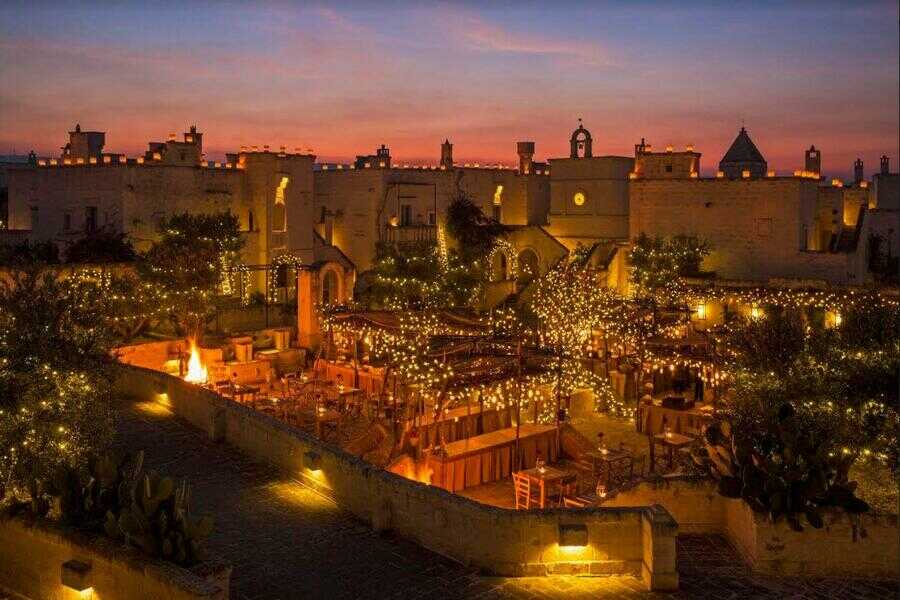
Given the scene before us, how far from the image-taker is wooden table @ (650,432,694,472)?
18.5 m

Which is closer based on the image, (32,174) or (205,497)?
(205,497)

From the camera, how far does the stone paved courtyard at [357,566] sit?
11055 millimetres

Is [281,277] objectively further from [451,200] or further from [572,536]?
[572,536]

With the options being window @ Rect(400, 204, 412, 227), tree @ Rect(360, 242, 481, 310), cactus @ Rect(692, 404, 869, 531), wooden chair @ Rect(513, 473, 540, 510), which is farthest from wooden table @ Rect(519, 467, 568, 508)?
window @ Rect(400, 204, 412, 227)

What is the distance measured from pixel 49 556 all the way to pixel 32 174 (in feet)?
97.9

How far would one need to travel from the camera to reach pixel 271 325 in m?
32.7

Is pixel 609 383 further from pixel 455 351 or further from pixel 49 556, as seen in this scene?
pixel 49 556

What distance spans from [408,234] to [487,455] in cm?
2507

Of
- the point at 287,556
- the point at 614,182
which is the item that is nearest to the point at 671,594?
the point at 287,556

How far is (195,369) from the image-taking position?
24609 millimetres

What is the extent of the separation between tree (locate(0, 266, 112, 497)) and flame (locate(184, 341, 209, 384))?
31.2 ft

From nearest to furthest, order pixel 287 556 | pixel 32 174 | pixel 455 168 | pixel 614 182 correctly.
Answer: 1. pixel 287 556
2. pixel 32 174
3. pixel 614 182
4. pixel 455 168

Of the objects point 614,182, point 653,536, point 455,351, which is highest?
point 614,182

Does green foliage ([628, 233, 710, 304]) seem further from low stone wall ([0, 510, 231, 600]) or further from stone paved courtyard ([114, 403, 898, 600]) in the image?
low stone wall ([0, 510, 231, 600])
